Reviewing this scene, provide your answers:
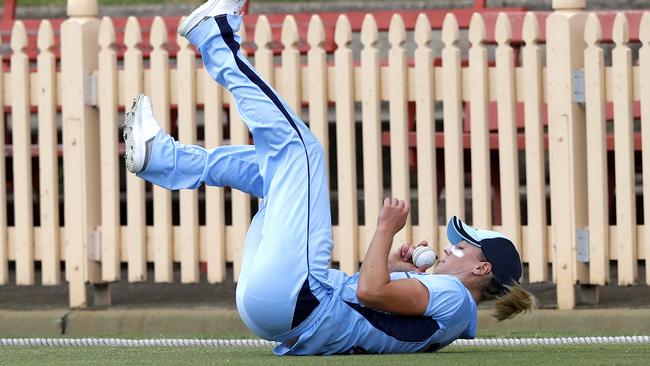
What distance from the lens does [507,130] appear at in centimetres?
791

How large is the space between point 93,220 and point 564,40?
9.16 ft

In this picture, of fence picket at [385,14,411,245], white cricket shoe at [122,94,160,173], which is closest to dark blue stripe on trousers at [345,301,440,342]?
white cricket shoe at [122,94,160,173]

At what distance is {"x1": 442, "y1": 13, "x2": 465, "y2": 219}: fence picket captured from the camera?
791 centimetres

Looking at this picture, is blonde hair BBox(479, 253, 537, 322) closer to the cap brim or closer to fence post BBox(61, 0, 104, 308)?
the cap brim

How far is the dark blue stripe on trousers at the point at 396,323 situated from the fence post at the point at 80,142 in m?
3.34

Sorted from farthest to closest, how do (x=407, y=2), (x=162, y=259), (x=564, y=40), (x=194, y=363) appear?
(x=407, y=2) < (x=162, y=259) < (x=564, y=40) < (x=194, y=363)

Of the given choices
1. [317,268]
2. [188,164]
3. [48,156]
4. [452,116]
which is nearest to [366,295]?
[317,268]

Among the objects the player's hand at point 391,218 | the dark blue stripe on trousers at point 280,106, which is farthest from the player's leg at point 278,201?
the player's hand at point 391,218

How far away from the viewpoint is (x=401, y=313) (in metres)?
5.33

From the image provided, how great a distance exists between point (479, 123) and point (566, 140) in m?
0.46

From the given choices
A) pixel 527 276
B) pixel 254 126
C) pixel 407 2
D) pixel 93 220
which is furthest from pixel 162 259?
pixel 407 2

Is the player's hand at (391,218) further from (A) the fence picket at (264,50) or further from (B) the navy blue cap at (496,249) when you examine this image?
(A) the fence picket at (264,50)

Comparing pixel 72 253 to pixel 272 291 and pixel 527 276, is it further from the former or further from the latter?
pixel 272 291

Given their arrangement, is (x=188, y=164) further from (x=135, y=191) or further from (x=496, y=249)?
(x=135, y=191)
